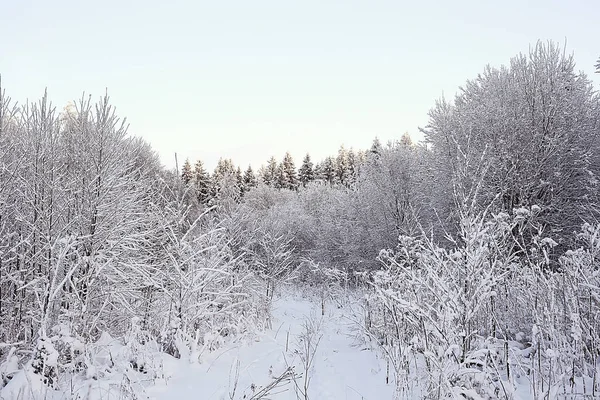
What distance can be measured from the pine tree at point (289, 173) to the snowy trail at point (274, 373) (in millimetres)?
47247

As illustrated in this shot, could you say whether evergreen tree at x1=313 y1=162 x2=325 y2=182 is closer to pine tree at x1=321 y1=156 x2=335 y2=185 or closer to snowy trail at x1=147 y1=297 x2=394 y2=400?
pine tree at x1=321 y1=156 x2=335 y2=185

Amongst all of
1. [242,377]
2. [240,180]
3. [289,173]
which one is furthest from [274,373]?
[289,173]

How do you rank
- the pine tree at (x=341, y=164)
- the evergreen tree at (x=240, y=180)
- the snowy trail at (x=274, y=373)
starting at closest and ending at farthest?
the snowy trail at (x=274, y=373), the pine tree at (x=341, y=164), the evergreen tree at (x=240, y=180)

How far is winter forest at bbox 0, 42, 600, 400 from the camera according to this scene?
14.4 ft

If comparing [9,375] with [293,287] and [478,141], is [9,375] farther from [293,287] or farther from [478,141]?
[293,287]

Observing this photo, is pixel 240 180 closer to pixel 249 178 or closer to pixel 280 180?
pixel 249 178

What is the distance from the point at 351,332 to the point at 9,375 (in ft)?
26.0

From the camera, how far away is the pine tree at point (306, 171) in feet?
186

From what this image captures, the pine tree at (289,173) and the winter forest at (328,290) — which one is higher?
the pine tree at (289,173)

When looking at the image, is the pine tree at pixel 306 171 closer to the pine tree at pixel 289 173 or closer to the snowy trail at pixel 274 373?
the pine tree at pixel 289 173

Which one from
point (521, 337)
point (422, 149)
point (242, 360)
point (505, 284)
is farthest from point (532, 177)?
point (242, 360)

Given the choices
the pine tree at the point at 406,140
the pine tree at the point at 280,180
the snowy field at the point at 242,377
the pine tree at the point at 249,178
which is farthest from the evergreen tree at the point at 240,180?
the snowy field at the point at 242,377

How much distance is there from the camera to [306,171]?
57094 millimetres

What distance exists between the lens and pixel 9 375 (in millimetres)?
5148
